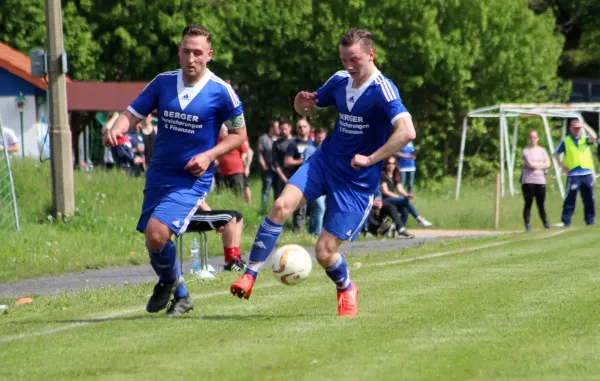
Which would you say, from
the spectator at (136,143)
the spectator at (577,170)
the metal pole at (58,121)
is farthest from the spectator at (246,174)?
the spectator at (577,170)

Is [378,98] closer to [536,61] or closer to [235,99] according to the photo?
[235,99]

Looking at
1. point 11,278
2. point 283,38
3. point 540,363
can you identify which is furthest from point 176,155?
point 283,38

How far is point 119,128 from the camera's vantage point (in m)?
9.00

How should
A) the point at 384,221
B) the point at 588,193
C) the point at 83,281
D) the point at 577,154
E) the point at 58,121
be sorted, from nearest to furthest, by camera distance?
the point at 83,281 < the point at 58,121 < the point at 384,221 < the point at 577,154 < the point at 588,193

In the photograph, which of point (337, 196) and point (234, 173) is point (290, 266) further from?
point (234, 173)

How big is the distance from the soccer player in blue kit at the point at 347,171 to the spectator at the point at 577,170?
1509 centimetres

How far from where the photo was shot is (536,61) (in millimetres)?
37438

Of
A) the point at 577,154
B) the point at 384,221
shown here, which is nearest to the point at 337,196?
the point at 384,221

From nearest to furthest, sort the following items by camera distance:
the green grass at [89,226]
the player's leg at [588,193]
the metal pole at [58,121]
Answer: the green grass at [89,226] → the metal pole at [58,121] → the player's leg at [588,193]

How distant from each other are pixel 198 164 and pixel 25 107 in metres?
28.0

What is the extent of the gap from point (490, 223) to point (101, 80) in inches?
750

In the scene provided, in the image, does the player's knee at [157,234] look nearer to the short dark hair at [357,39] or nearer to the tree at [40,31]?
the short dark hair at [357,39]

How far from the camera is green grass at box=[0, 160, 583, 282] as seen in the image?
15.7 meters

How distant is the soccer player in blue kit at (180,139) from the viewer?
9016 mm
